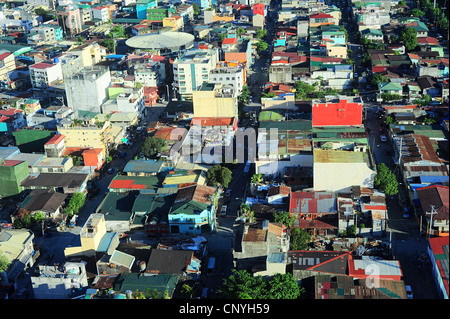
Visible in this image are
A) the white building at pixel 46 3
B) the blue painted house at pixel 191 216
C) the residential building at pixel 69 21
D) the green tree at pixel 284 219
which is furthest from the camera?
the white building at pixel 46 3

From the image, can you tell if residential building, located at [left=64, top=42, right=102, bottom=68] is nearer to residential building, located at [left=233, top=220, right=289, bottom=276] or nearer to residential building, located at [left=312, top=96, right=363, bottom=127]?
residential building, located at [left=312, top=96, right=363, bottom=127]

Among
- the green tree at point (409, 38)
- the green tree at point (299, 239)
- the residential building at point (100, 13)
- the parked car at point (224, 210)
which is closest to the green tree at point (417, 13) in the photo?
the green tree at point (409, 38)

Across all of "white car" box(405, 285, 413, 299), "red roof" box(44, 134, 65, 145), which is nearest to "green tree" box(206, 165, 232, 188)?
"red roof" box(44, 134, 65, 145)

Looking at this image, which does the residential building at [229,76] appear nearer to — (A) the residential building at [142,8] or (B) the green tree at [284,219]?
(B) the green tree at [284,219]

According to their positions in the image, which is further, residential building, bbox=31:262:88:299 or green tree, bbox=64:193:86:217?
green tree, bbox=64:193:86:217

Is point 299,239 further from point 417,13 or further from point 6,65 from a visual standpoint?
point 417,13
